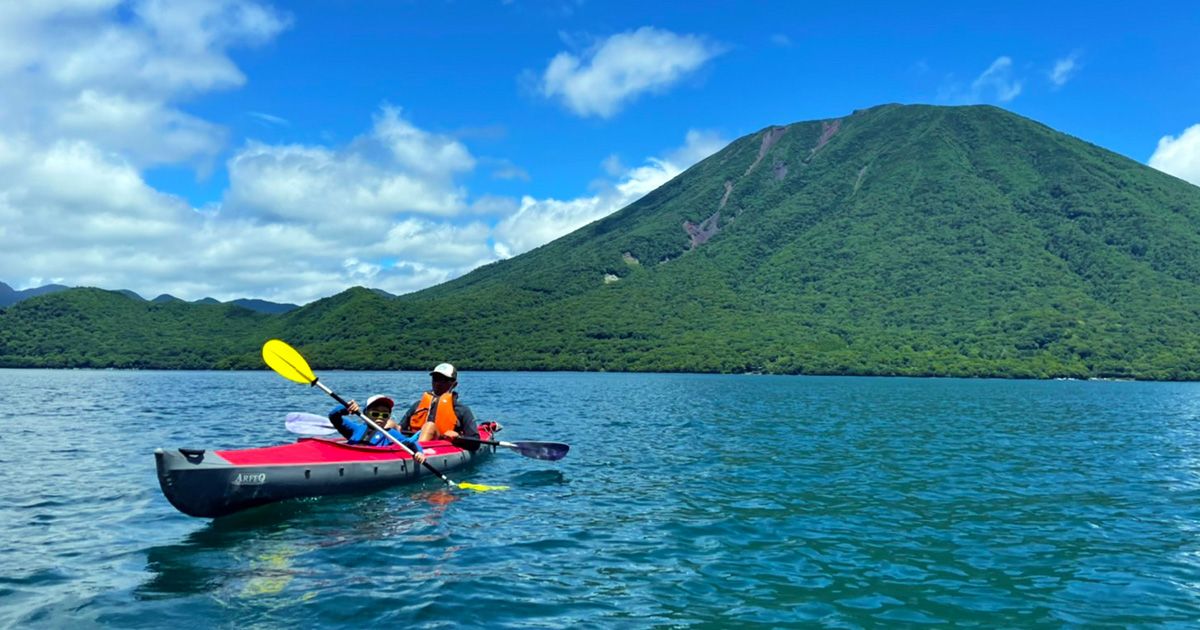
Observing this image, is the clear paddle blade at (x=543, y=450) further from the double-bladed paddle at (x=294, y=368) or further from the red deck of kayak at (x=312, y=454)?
the red deck of kayak at (x=312, y=454)

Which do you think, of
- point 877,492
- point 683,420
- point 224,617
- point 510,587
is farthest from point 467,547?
point 683,420

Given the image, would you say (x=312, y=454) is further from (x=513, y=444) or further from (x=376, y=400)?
(x=513, y=444)

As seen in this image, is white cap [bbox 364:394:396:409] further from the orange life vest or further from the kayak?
the orange life vest

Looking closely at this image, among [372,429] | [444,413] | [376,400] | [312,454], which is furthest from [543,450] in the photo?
[312,454]

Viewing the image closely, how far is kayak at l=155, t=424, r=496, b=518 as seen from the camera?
13914 mm

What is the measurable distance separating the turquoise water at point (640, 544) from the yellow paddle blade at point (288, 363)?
12.8ft

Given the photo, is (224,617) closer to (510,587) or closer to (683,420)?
(510,587)

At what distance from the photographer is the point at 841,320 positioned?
610 feet

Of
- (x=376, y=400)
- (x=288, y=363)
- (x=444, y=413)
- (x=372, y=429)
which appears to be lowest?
(x=372, y=429)

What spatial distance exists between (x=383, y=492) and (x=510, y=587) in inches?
346

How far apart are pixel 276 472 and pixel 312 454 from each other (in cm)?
138

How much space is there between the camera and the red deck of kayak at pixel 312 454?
15.4 metres

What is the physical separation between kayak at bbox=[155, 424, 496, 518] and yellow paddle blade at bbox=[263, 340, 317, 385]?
2691mm

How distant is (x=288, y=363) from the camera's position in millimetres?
19922
